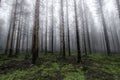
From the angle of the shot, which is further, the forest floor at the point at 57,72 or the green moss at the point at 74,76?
the forest floor at the point at 57,72

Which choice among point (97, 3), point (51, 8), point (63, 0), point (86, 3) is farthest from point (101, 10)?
point (51, 8)

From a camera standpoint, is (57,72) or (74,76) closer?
(74,76)

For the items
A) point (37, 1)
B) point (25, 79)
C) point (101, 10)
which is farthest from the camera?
point (101, 10)

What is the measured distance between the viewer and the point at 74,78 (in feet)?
19.1

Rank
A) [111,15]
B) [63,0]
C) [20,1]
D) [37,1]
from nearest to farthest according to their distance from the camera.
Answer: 1. [37,1]
2. [63,0]
3. [20,1]
4. [111,15]

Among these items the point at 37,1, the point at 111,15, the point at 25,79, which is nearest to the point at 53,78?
the point at 25,79

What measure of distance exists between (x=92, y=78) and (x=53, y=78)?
263cm

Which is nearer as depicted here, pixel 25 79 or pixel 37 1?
pixel 25 79

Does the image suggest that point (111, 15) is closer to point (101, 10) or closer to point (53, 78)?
point (101, 10)

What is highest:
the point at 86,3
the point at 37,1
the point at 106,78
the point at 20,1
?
the point at 86,3

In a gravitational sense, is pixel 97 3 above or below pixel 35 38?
above

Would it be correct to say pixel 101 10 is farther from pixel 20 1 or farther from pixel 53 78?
pixel 53 78

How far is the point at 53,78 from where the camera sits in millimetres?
5742

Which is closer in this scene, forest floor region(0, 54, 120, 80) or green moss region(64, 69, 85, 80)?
green moss region(64, 69, 85, 80)
